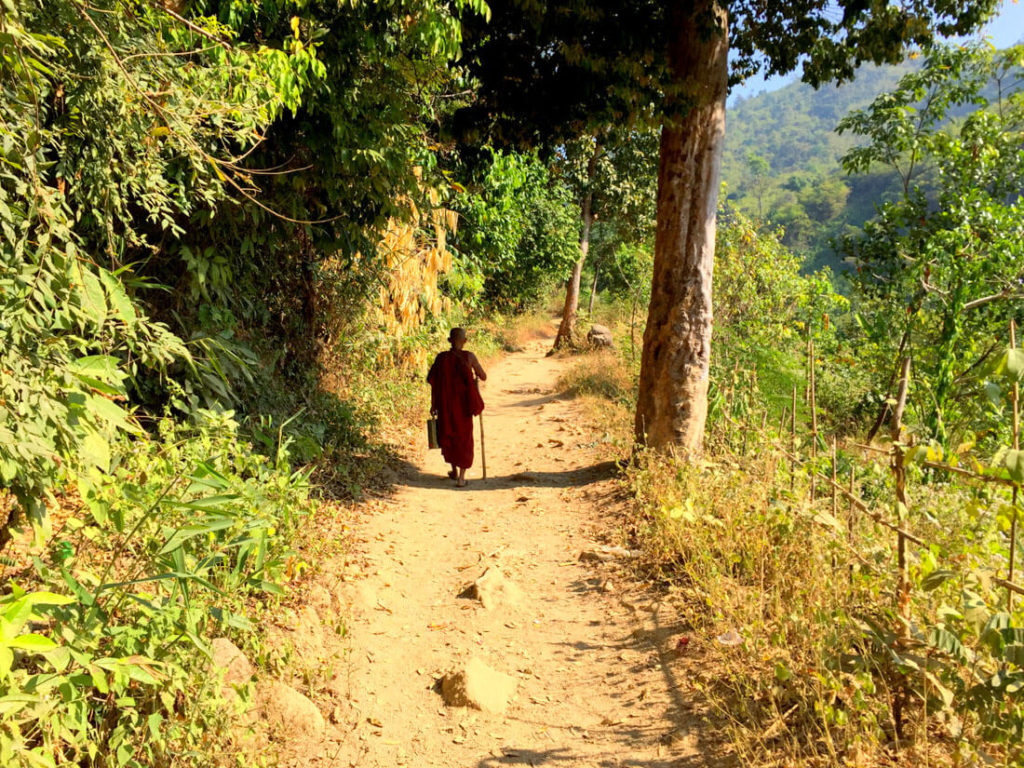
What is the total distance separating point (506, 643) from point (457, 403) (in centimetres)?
392

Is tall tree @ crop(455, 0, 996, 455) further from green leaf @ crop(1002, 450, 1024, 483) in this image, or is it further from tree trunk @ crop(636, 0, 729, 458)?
green leaf @ crop(1002, 450, 1024, 483)

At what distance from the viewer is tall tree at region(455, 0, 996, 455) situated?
21.1 ft

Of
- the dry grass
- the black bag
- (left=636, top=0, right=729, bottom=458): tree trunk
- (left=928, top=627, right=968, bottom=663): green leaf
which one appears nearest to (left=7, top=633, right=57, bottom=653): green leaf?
(left=928, top=627, right=968, bottom=663): green leaf

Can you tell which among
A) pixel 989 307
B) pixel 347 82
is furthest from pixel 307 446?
pixel 989 307

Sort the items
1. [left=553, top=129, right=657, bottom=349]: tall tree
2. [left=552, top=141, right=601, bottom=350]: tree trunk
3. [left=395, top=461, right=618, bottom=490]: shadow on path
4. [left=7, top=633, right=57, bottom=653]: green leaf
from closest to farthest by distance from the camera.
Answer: [left=7, top=633, right=57, bottom=653]: green leaf → [left=395, top=461, right=618, bottom=490]: shadow on path → [left=553, top=129, right=657, bottom=349]: tall tree → [left=552, top=141, right=601, bottom=350]: tree trunk

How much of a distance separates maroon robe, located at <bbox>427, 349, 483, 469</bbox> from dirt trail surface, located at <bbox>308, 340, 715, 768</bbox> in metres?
0.67

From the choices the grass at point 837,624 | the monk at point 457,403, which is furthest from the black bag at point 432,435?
the grass at point 837,624

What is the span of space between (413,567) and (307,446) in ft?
4.72

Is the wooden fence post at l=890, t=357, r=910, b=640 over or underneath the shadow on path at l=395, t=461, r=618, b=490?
over

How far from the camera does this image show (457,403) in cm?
802

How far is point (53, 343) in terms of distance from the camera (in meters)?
2.80

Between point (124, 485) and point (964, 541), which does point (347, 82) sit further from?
point (964, 541)

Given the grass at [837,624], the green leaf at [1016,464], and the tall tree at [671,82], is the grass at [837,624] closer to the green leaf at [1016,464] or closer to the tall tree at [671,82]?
the green leaf at [1016,464]

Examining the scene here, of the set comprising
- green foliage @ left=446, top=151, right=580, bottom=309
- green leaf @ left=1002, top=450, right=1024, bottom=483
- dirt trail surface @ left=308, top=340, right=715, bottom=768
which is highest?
green foliage @ left=446, top=151, right=580, bottom=309
